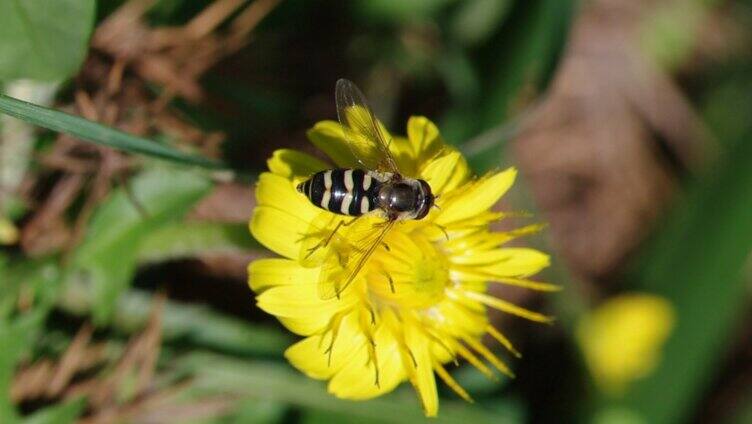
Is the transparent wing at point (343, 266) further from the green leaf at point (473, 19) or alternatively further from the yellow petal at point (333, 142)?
the green leaf at point (473, 19)

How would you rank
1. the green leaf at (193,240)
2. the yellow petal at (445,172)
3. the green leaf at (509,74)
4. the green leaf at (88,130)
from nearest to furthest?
the green leaf at (88,130), the yellow petal at (445,172), the green leaf at (193,240), the green leaf at (509,74)

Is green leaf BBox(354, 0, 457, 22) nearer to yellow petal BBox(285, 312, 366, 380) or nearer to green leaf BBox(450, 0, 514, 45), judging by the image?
green leaf BBox(450, 0, 514, 45)

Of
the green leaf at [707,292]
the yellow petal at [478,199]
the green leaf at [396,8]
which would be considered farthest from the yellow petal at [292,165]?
the green leaf at [707,292]

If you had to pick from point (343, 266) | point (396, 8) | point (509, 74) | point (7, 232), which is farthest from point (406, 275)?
point (396, 8)

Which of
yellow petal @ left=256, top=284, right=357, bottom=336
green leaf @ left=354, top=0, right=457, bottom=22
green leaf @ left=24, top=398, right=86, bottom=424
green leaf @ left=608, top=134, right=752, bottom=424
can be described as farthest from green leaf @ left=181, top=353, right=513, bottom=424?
green leaf @ left=354, top=0, right=457, bottom=22

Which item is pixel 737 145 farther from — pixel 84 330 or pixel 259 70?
pixel 84 330

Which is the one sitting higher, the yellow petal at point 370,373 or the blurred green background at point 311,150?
the blurred green background at point 311,150

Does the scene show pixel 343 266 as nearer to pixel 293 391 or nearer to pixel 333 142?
pixel 333 142
